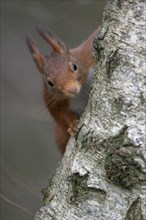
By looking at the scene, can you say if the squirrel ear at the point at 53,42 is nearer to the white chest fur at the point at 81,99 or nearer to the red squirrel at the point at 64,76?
the red squirrel at the point at 64,76

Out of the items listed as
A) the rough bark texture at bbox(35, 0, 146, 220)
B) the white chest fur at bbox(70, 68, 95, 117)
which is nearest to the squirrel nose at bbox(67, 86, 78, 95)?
the white chest fur at bbox(70, 68, 95, 117)

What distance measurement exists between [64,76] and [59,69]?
5 cm

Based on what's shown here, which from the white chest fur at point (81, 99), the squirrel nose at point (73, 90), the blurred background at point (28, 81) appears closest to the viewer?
the squirrel nose at point (73, 90)

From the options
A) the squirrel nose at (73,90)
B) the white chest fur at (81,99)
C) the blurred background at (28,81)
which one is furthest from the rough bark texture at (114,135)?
the blurred background at (28,81)

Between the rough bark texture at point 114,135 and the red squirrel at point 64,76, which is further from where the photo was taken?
the red squirrel at point 64,76

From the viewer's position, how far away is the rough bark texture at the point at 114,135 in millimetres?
1766

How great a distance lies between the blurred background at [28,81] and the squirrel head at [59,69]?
121 cm

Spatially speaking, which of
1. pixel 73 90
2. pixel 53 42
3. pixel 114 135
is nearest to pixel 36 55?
pixel 53 42

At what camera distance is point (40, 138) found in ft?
13.8

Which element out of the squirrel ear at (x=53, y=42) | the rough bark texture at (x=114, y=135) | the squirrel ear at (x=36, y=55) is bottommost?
the rough bark texture at (x=114, y=135)

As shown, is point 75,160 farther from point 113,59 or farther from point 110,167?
point 113,59

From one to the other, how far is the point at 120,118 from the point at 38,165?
238 centimetres

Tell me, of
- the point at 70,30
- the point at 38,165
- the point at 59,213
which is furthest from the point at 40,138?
the point at 59,213

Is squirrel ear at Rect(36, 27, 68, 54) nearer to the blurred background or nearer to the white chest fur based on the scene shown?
the white chest fur
